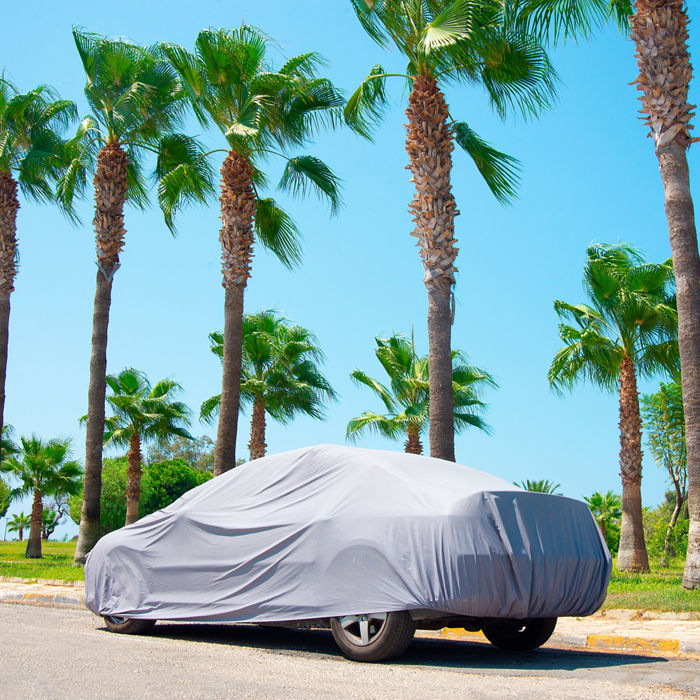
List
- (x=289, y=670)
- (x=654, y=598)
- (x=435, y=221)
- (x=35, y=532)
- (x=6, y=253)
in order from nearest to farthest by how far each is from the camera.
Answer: (x=289, y=670), (x=654, y=598), (x=435, y=221), (x=6, y=253), (x=35, y=532)

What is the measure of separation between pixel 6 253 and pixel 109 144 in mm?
5270

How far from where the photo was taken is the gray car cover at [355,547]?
19.5 ft

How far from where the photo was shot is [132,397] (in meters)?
35.0

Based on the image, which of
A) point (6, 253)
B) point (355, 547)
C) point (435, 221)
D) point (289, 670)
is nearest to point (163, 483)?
point (6, 253)

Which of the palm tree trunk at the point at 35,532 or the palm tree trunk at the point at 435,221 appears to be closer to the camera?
the palm tree trunk at the point at 435,221

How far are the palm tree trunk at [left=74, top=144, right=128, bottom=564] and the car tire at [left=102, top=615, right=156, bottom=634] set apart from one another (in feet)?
38.9

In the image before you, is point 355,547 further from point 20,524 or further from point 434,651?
point 20,524

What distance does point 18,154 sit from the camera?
23078 mm

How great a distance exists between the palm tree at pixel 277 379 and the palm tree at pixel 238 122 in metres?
11.3

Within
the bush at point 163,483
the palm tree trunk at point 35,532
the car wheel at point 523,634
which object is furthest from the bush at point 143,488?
the car wheel at point 523,634

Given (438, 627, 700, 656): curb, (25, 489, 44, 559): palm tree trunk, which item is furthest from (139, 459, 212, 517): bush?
(438, 627, 700, 656): curb

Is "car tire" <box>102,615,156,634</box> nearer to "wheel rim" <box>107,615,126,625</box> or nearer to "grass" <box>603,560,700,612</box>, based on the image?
"wheel rim" <box>107,615,126,625</box>

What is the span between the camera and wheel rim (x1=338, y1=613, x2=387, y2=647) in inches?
241

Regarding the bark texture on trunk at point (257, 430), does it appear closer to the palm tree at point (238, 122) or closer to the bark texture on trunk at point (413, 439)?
the bark texture on trunk at point (413, 439)
